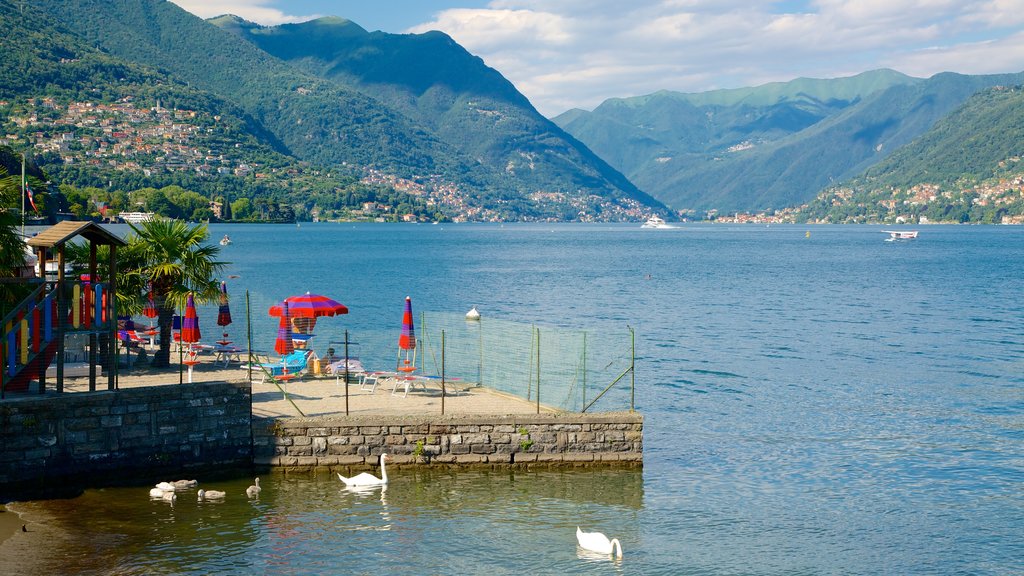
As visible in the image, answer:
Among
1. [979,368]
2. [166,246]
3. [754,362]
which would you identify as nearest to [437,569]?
[166,246]

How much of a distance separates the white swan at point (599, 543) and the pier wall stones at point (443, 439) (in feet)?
12.2

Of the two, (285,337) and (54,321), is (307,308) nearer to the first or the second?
(285,337)

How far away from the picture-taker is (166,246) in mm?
23766

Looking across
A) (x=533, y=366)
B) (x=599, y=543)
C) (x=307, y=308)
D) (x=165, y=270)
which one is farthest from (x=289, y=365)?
(x=599, y=543)

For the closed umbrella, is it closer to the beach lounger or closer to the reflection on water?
the beach lounger

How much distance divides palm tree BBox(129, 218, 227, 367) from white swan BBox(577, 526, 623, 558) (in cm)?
1221

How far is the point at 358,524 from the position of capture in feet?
54.3

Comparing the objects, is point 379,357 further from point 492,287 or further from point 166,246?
point 492,287

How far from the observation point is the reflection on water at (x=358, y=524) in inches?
586

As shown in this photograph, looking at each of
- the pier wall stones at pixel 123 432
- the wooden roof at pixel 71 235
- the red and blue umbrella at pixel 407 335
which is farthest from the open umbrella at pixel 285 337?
the wooden roof at pixel 71 235

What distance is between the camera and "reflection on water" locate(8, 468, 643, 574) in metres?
14.9

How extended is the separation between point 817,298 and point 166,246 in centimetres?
5109

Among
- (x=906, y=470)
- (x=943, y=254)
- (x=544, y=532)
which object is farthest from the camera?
(x=943, y=254)

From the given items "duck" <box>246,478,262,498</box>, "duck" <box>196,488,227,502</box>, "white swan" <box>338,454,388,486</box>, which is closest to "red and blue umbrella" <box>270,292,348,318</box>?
"white swan" <box>338,454,388,486</box>
